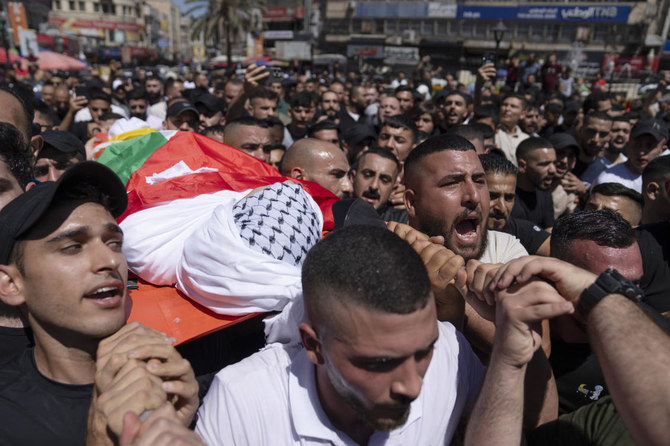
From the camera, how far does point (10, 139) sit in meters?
2.42

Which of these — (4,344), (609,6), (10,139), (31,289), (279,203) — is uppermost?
(609,6)

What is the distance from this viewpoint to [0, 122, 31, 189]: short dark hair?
2.30m

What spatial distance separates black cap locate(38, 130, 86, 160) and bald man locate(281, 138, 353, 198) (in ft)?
6.34

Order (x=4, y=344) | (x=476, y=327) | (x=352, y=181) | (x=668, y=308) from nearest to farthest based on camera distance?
(x=4, y=344), (x=476, y=327), (x=668, y=308), (x=352, y=181)

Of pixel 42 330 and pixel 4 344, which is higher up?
pixel 42 330

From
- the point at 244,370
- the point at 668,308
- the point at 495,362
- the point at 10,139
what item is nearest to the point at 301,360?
the point at 244,370

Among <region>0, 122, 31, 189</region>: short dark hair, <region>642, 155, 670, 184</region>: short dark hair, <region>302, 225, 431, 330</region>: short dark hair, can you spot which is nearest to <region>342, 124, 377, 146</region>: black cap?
<region>642, 155, 670, 184</region>: short dark hair

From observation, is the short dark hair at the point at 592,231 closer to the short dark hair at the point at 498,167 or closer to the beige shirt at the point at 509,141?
the short dark hair at the point at 498,167

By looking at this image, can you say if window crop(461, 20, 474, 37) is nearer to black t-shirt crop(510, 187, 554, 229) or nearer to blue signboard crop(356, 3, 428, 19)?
blue signboard crop(356, 3, 428, 19)

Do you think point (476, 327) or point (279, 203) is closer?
point (476, 327)

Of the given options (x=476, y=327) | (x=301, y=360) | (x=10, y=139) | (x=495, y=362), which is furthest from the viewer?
(x=10, y=139)

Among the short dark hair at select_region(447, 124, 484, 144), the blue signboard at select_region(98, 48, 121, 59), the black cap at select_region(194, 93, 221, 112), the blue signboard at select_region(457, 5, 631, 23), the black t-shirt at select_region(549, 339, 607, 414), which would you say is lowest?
the black t-shirt at select_region(549, 339, 607, 414)

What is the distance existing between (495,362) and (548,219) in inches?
140

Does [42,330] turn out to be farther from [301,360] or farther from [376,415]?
[376,415]
